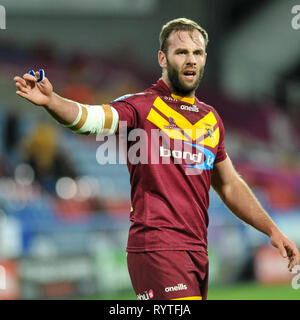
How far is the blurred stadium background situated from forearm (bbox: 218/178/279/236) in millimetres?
5455

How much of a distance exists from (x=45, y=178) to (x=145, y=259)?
807 centimetres

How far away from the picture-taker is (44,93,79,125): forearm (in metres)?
3.51

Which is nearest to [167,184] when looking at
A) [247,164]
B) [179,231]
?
[179,231]

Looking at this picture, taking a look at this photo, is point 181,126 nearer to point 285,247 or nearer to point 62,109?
point 62,109

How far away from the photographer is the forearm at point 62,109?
3510mm

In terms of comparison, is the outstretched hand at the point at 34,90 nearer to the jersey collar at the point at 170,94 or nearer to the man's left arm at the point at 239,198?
the jersey collar at the point at 170,94

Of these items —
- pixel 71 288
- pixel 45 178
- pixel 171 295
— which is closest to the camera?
pixel 171 295

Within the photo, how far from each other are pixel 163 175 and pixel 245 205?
2.88ft

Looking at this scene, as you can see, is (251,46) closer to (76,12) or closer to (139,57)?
(139,57)

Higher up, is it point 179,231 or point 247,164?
point 247,164

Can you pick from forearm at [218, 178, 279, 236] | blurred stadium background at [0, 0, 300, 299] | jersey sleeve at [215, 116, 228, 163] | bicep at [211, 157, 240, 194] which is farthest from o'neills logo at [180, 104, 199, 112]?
blurred stadium background at [0, 0, 300, 299]

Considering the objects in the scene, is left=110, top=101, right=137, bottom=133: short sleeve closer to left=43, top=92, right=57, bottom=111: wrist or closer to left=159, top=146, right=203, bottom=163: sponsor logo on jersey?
left=159, top=146, right=203, bottom=163: sponsor logo on jersey

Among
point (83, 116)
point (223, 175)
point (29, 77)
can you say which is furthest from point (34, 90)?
point (223, 175)
